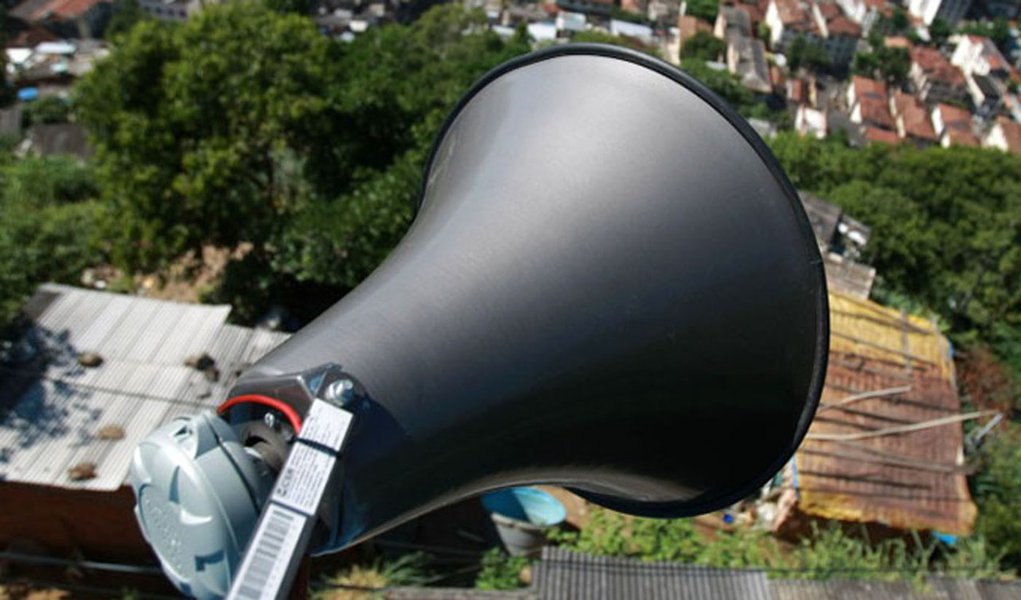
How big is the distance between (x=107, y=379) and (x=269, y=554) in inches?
240

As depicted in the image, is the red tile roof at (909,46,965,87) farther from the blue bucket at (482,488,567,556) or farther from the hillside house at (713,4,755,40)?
the blue bucket at (482,488,567,556)

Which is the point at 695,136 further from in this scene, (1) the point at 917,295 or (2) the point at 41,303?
(1) the point at 917,295

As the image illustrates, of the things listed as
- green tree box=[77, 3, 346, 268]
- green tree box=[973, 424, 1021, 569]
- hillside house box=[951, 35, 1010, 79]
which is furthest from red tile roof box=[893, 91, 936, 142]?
green tree box=[77, 3, 346, 268]

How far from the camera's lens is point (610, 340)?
1.61 meters

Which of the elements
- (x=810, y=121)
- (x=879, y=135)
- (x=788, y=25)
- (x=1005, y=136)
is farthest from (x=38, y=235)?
(x=788, y=25)

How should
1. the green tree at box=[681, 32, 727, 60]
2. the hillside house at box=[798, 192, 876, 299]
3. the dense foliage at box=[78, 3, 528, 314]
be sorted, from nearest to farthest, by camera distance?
the dense foliage at box=[78, 3, 528, 314]
the hillside house at box=[798, 192, 876, 299]
the green tree at box=[681, 32, 727, 60]

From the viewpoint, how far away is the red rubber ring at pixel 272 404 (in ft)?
4.06

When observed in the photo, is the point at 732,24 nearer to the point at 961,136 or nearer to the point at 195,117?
the point at 961,136

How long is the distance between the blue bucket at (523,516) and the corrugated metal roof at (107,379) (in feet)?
8.37

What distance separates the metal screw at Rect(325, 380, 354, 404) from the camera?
1.22 m

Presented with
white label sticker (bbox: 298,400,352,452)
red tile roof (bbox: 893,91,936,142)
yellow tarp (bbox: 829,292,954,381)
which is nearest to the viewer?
white label sticker (bbox: 298,400,352,452)

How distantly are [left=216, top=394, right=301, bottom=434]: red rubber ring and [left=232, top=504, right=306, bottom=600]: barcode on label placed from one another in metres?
0.15

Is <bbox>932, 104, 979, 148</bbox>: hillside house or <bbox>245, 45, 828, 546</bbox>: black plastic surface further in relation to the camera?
<bbox>932, 104, 979, 148</bbox>: hillside house

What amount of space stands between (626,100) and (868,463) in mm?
6506
